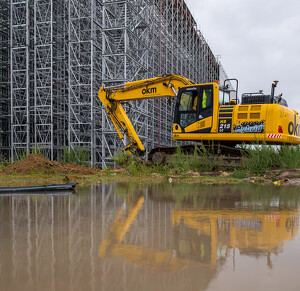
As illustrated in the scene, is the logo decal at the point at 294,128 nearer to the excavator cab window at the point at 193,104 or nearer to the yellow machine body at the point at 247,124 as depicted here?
the yellow machine body at the point at 247,124

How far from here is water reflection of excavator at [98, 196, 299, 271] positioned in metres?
1.77

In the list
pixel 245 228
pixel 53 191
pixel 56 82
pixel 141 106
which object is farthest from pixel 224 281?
pixel 56 82

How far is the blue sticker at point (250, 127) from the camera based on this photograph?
821 cm

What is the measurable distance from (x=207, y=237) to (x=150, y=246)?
1.45 ft

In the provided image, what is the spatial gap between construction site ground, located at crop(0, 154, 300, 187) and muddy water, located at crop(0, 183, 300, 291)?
8.62 ft

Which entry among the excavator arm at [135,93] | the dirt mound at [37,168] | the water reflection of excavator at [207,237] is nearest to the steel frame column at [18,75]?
the excavator arm at [135,93]

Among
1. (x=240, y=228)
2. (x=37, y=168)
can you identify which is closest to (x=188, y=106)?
(x=37, y=168)

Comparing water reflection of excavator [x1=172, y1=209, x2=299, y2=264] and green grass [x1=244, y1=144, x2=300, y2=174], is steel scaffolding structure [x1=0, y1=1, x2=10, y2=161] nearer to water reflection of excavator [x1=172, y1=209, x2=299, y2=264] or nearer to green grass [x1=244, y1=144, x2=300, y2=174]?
green grass [x1=244, y1=144, x2=300, y2=174]

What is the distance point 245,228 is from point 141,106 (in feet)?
46.2

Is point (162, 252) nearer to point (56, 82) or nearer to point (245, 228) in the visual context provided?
point (245, 228)

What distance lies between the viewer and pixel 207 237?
2.17 meters

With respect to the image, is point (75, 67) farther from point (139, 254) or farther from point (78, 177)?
point (139, 254)

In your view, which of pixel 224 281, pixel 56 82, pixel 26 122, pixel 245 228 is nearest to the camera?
pixel 224 281

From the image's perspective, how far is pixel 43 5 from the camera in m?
18.8
